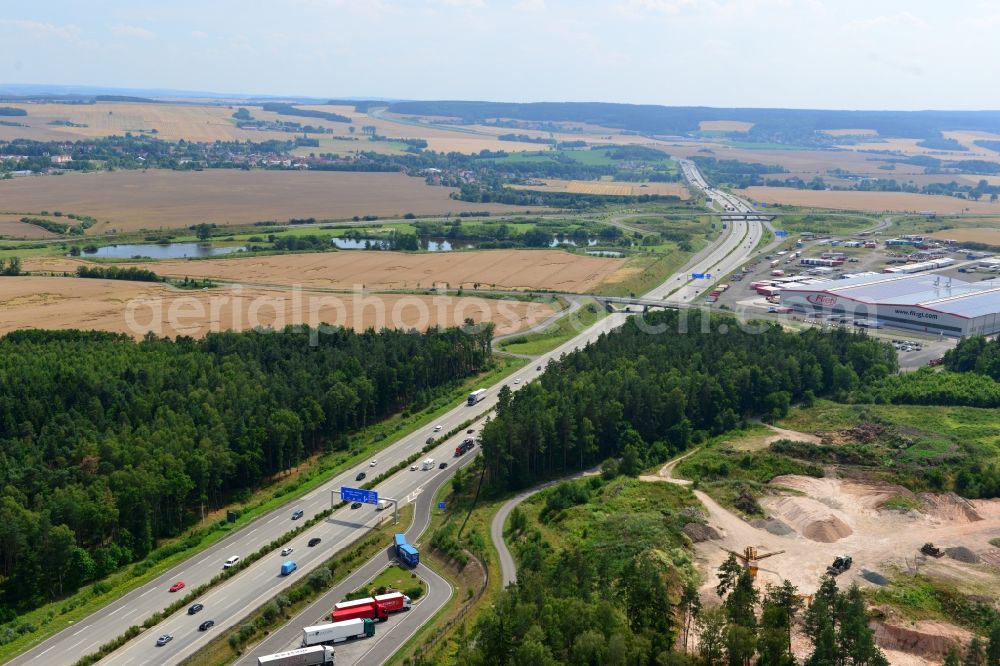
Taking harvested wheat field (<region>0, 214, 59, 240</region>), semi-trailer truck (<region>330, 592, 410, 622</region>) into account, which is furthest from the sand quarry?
harvested wheat field (<region>0, 214, 59, 240</region>)

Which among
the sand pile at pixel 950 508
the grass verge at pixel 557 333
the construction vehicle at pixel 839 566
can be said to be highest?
the grass verge at pixel 557 333

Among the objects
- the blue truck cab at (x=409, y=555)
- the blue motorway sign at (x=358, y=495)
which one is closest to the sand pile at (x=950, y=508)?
the blue truck cab at (x=409, y=555)

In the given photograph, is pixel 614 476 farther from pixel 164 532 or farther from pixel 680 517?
pixel 164 532

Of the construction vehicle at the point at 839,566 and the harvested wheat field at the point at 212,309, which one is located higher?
the harvested wheat field at the point at 212,309

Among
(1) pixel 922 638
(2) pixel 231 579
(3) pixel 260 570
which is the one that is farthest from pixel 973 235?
(2) pixel 231 579

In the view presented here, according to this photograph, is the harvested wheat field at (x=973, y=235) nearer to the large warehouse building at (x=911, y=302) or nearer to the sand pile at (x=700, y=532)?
Result: the large warehouse building at (x=911, y=302)

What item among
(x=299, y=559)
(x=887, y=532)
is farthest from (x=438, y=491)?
(x=887, y=532)

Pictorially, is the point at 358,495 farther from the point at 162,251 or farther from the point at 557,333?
the point at 162,251

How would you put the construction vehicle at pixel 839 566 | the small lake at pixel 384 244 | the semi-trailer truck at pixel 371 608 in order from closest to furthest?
the semi-trailer truck at pixel 371 608
the construction vehicle at pixel 839 566
the small lake at pixel 384 244
